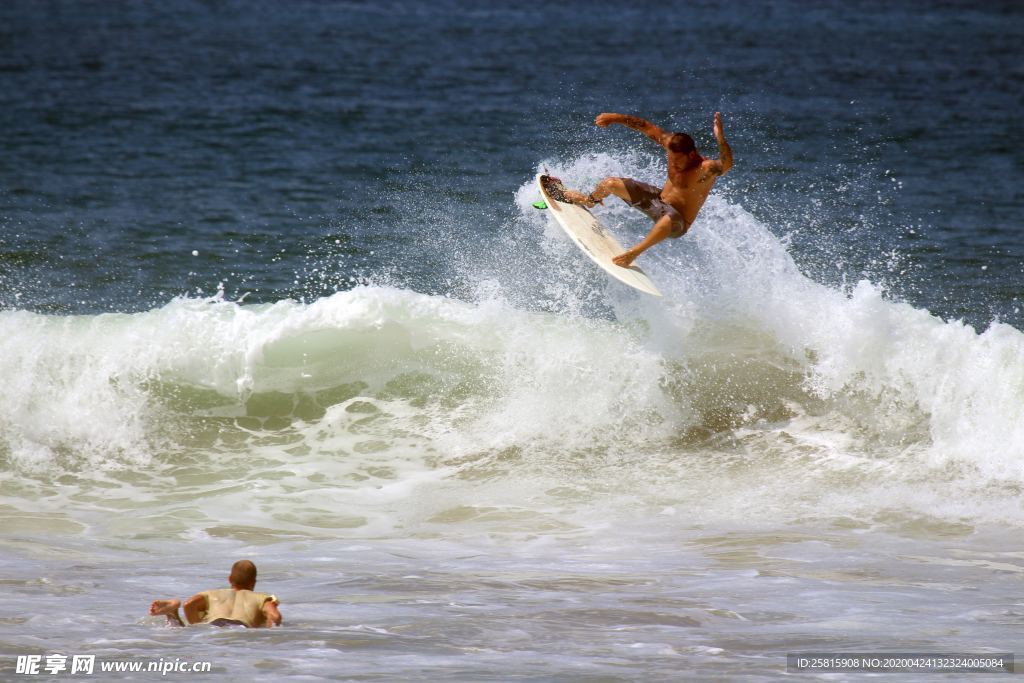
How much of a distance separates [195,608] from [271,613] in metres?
0.43

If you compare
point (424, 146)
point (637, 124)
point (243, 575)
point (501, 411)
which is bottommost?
point (243, 575)

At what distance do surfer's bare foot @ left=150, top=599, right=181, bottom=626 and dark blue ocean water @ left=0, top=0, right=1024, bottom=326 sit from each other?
796cm

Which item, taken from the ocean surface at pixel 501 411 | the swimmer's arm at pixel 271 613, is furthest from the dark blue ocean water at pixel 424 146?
the swimmer's arm at pixel 271 613

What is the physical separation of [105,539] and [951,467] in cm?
670

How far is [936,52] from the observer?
1710 inches

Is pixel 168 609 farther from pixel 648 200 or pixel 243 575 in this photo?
pixel 648 200

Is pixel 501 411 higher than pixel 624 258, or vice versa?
pixel 624 258

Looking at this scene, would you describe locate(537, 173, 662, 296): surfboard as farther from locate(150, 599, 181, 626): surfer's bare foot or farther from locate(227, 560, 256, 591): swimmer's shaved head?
locate(150, 599, 181, 626): surfer's bare foot

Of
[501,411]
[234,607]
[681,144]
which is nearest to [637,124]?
[681,144]

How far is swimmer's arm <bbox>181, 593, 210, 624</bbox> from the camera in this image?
6840 millimetres

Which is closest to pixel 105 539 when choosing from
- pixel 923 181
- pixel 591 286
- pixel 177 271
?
pixel 591 286

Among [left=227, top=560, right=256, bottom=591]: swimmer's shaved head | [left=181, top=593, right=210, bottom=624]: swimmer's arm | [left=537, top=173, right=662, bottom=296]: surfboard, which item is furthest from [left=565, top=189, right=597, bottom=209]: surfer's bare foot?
[left=181, top=593, right=210, bottom=624]: swimmer's arm

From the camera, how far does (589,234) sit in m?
11.6

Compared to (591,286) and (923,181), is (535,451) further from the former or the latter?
(923,181)
